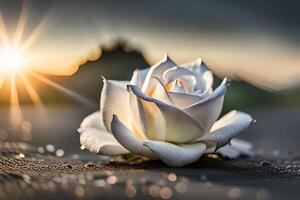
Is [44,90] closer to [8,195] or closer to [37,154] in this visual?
[37,154]

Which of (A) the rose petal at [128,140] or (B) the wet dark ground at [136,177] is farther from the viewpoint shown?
(A) the rose petal at [128,140]

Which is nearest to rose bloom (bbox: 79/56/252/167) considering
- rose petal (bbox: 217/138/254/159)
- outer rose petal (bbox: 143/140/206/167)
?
outer rose petal (bbox: 143/140/206/167)

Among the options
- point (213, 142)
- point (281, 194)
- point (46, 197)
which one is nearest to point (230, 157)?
point (213, 142)

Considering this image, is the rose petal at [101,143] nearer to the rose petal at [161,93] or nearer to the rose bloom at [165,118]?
the rose bloom at [165,118]

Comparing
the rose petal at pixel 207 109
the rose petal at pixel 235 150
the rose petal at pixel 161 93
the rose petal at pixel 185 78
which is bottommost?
the rose petal at pixel 235 150

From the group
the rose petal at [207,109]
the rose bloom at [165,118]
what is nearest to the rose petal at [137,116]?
the rose bloom at [165,118]

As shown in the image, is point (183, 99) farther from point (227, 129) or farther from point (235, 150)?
point (235, 150)

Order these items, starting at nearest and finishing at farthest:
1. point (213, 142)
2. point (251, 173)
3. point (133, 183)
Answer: point (133, 183), point (251, 173), point (213, 142)

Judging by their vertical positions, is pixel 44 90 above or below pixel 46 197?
above
